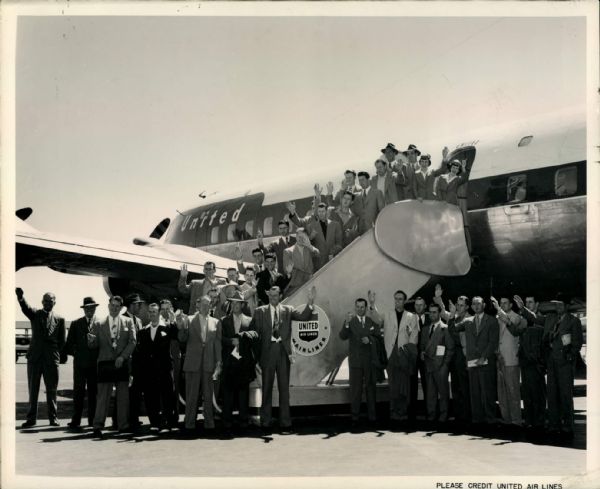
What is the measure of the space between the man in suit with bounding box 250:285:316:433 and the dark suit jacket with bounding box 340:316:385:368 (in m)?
0.65

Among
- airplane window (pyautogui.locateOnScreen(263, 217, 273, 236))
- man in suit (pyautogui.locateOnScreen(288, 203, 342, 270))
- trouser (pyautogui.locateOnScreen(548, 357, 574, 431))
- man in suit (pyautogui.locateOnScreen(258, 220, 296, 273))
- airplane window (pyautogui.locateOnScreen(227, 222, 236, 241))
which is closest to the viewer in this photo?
trouser (pyautogui.locateOnScreen(548, 357, 574, 431))

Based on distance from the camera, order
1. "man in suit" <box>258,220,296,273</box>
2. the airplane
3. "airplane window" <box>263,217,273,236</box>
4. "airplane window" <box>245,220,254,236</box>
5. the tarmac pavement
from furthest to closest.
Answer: "airplane window" <box>245,220,254,236</box>, "airplane window" <box>263,217,273,236</box>, "man in suit" <box>258,220,296,273</box>, the airplane, the tarmac pavement

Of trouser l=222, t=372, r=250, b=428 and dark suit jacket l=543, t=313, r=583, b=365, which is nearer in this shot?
dark suit jacket l=543, t=313, r=583, b=365

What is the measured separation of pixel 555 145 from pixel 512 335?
3312 millimetres

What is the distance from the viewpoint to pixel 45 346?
10930 millimetres

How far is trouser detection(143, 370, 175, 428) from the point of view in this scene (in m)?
10.1

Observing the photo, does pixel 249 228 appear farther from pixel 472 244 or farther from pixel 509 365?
pixel 509 365

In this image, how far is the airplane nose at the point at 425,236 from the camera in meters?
10.7

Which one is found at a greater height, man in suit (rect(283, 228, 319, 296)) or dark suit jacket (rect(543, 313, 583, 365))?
man in suit (rect(283, 228, 319, 296))

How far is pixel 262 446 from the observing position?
864 centimetres

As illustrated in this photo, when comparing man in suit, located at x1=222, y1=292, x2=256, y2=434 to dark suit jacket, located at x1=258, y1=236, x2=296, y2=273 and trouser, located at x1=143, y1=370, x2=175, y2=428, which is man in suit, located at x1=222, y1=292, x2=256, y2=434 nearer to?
trouser, located at x1=143, y1=370, x2=175, y2=428

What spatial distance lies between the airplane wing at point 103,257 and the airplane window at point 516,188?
21.5ft

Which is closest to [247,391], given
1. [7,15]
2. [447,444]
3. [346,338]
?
[346,338]

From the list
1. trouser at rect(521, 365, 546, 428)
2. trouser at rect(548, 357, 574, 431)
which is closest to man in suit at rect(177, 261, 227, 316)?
trouser at rect(521, 365, 546, 428)
